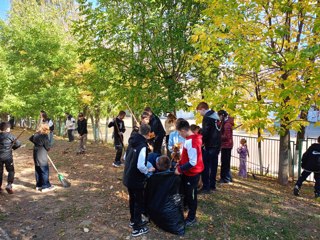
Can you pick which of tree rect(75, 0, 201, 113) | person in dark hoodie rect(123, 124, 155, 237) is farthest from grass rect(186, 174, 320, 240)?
tree rect(75, 0, 201, 113)

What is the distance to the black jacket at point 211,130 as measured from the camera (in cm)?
634

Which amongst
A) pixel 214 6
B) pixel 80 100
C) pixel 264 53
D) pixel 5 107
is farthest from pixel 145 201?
pixel 5 107

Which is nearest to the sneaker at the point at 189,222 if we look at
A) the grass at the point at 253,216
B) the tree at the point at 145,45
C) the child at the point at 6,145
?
the grass at the point at 253,216

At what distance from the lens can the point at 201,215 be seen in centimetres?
561

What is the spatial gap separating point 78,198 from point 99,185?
0.92 metres

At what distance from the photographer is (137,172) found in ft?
15.3

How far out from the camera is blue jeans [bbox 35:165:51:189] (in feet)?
23.6

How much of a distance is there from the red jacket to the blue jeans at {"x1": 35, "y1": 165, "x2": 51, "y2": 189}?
374cm

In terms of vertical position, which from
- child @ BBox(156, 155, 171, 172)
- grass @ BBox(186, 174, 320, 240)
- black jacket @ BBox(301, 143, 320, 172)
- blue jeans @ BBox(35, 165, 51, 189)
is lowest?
grass @ BBox(186, 174, 320, 240)

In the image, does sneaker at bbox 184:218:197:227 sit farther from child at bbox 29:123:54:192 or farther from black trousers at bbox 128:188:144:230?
child at bbox 29:123:54:192

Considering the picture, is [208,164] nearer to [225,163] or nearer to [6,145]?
[225,163]

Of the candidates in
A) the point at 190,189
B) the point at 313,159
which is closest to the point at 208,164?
the point at 190,189

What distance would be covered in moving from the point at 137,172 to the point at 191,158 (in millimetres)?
851

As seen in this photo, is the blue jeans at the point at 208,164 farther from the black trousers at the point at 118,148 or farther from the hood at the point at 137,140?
the black trousers at the point at 118,148
